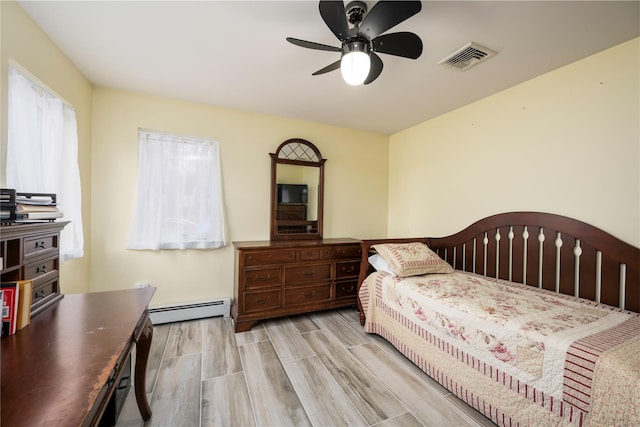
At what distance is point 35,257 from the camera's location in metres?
1.27

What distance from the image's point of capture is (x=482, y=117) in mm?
2572

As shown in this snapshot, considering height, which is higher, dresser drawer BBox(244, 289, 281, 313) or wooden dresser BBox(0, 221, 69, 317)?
wooden dresser BBox(0, 221, 69, 317)

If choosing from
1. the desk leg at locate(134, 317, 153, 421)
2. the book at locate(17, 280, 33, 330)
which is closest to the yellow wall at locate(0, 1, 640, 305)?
the book at locate(17, 280, 33, 330)

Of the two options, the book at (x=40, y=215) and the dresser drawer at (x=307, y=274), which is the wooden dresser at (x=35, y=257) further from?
the dresser drawer at (x=307, y=274)

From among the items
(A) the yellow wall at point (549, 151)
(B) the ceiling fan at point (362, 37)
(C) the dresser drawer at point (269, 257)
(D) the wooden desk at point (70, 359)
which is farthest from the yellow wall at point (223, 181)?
(B) the ceiling fan at point (362, 37)

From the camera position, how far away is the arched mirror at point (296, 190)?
314 cm

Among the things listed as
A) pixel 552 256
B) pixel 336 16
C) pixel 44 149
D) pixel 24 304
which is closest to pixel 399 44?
pixel 336 16

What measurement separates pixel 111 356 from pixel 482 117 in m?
3.19

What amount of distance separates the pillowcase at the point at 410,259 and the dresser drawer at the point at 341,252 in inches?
18.2

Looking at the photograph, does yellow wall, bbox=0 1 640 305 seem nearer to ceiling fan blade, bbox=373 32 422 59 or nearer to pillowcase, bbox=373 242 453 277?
pillowcase, bbox=373 242 453 277

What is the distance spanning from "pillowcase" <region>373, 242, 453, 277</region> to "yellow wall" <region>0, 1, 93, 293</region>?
2657 millimetres

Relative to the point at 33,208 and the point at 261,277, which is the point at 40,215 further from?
the point at 261,277

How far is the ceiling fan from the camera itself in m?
1.31

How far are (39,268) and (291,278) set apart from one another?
6.14ft
